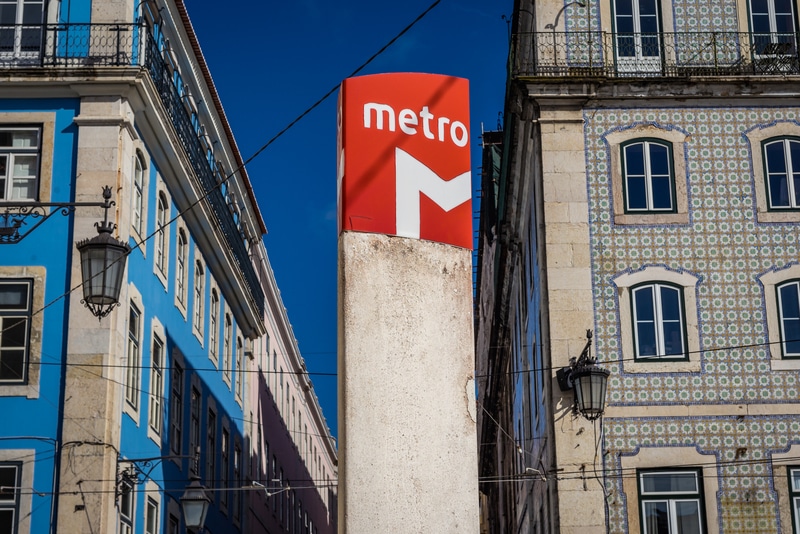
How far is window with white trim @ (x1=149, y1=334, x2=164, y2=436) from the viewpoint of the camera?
977 inches

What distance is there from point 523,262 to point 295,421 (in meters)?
25.0

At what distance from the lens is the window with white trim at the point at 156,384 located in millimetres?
24828

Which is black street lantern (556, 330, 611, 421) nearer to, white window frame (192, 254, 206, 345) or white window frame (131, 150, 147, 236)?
white window frame (131, 150, 147, 236)

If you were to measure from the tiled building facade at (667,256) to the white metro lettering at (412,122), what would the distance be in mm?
14003

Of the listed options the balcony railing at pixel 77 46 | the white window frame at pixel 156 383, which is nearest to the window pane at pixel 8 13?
the balcony railing at pixel 77 46

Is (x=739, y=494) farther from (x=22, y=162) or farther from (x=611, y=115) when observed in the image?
(x=22, y=162)

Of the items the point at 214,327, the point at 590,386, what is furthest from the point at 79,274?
the point at 214,327

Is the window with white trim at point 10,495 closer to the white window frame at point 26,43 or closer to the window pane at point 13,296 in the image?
the window pane at point 13,296

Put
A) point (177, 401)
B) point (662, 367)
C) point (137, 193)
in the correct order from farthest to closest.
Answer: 1. point (177, 401)
2. point (137, 193)
3. point (662, 367)

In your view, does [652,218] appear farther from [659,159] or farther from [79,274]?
[79,274]

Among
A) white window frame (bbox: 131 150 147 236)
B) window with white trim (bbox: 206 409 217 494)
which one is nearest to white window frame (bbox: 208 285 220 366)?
window with white trim (bbox: 206 409 217 494)

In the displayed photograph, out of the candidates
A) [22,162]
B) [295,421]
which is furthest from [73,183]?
[295,421]

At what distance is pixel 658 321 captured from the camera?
22203mm

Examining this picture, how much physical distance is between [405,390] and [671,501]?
14.7 metres
